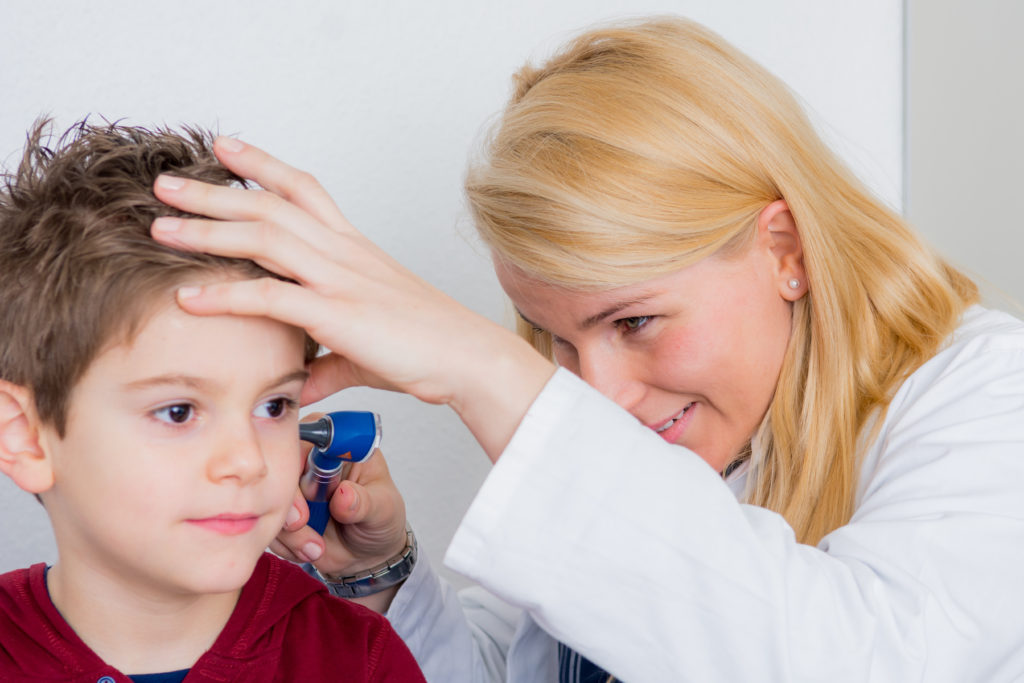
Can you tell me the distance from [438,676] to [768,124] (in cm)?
76

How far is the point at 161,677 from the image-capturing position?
902mm

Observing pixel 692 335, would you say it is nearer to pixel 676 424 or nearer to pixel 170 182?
pixel 676 424

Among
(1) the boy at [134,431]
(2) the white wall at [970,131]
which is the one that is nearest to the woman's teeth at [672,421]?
(1) the boy at [134,431]

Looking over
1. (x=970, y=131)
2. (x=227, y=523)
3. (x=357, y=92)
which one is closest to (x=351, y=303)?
(x=227, y=523)

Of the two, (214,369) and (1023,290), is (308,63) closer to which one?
(214,369)

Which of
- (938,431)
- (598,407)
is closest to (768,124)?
(938,431)

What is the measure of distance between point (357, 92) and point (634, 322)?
2.20 feet

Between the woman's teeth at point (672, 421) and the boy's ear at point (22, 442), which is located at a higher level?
the boy's ear at point (22, 442)

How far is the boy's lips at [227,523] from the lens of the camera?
0.83 meters

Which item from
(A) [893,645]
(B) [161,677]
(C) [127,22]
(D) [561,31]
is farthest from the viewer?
(D) [561,31]

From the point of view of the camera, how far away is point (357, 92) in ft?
5.08

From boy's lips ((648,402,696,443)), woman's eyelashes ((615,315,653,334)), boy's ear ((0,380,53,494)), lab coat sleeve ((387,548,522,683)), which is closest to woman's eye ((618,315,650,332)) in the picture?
woman's eyelashes ((615,315,653,334))

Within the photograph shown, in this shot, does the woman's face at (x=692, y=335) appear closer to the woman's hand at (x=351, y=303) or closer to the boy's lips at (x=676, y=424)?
the boy's lips at (x=676, y=424)

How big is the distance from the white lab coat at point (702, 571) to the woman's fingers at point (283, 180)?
230mm
